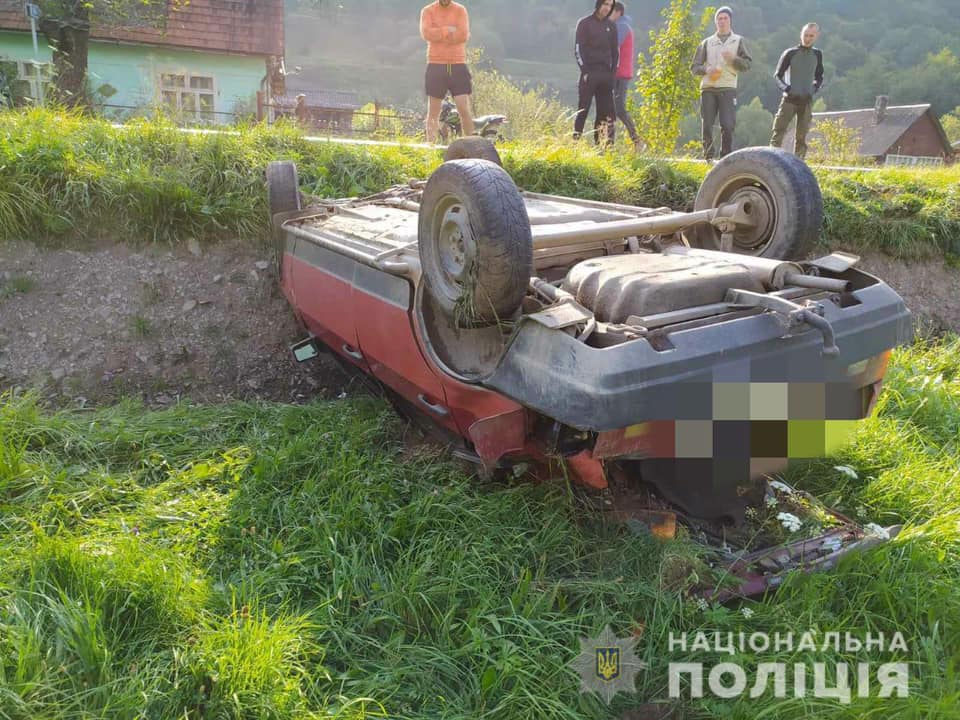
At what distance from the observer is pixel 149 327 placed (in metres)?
5.33

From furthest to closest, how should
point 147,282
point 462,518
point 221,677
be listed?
point 147,282, point 462,518, point 221,677

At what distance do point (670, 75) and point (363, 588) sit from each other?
9731 mm

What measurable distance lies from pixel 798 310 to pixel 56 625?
264 cm

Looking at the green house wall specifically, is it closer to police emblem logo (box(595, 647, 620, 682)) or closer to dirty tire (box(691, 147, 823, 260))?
dirty tire (box(691, 147, 823, 260))

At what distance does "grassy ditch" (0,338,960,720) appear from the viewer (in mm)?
2166

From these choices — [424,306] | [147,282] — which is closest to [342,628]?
[424,306]

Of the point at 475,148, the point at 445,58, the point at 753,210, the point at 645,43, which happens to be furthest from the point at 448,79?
the point at 645,43

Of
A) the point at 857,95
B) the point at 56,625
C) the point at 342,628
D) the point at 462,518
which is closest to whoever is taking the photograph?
the point at 56,625

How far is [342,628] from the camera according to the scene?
2441mm

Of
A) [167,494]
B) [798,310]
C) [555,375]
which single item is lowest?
[167,494]

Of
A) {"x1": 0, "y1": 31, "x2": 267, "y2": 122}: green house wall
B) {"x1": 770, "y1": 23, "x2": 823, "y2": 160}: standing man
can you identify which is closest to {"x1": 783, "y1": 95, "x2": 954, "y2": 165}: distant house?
{"x1": 0, "y1": 31, "x2": 267, "y2": 122}: green house wall

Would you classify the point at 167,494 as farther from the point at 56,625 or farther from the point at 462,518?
the point at 462,518

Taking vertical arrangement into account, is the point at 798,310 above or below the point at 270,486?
above

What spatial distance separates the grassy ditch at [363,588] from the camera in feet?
7.11
